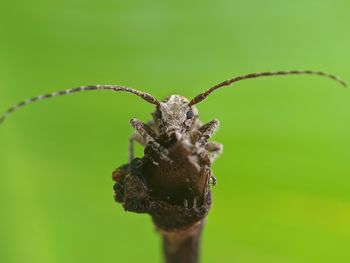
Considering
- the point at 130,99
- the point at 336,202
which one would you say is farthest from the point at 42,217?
the point at 336,202

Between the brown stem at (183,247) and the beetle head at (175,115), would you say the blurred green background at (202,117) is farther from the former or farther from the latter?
the beetle head at (175,115)

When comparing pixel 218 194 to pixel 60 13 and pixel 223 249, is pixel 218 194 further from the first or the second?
pixel 60 13

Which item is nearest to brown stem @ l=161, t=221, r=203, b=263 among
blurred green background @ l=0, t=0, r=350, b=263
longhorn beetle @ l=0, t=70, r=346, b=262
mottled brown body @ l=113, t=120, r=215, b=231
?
longhorn beetle @ l=0, t=70, r=346, b=262

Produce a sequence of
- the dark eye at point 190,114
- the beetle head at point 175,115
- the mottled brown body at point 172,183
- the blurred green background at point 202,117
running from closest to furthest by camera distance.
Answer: the mottled brown body at point 172,183 → the beetle head at point 175,115 → the dark eye at point 190,114 → the blurred green background at point 202,117

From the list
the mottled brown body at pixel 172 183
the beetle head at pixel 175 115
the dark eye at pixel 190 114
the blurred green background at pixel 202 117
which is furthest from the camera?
the blurred green background at pixel 202 117

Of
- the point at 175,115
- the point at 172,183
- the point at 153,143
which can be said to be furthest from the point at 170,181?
the point at 175,115

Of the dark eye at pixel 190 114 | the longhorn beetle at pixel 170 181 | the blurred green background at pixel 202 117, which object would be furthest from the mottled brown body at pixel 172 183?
the blurred green background at pixel 202 117

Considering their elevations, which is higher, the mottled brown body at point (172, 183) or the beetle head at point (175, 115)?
the beetle head at point (175, 115)
